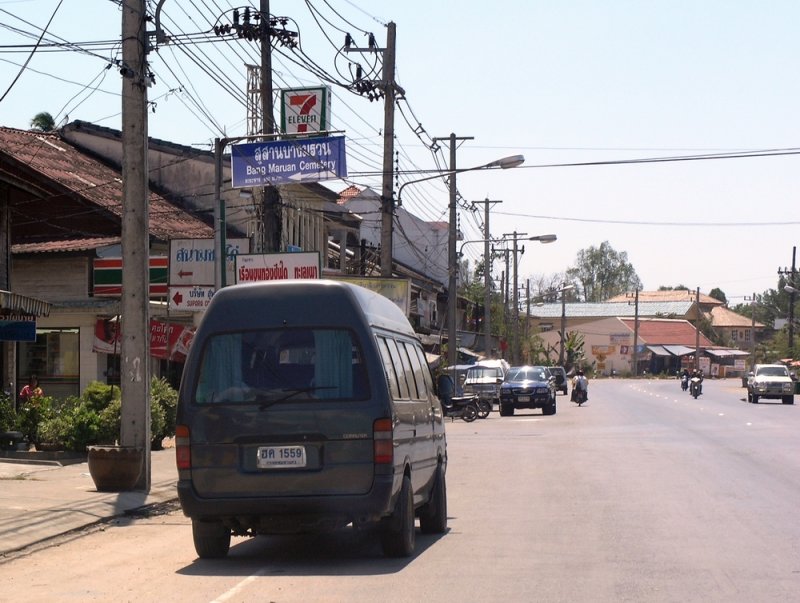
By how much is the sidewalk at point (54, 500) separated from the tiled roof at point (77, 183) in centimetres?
1193

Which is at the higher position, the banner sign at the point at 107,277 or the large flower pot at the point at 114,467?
the banner sign at the point at 107,277

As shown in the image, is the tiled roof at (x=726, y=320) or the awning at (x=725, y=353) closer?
the awning at (x=725, y=353)

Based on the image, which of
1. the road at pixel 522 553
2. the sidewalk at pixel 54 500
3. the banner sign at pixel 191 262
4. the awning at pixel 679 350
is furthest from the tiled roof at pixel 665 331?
the sidewalk at pixel 54 500

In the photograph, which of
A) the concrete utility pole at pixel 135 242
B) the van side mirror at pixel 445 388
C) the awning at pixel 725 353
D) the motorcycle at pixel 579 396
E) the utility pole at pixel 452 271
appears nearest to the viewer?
the van side mirror at pixel 445 388

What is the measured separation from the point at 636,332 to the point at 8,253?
9741 centimetres

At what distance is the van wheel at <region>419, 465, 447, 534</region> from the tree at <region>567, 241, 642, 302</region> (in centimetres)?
15757

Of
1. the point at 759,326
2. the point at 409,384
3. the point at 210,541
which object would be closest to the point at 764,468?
the point at 409,384

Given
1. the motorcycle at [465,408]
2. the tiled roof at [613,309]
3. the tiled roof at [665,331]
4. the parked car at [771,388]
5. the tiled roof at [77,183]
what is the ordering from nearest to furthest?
the tiled roof at [77,183], the motorcycle at [465,408], the parked car at [771,388], the tiled roof at [665,331], the tiled roof at [613,309]

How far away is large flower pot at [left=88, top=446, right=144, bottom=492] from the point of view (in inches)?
615

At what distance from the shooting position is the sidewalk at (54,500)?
12.1 metres

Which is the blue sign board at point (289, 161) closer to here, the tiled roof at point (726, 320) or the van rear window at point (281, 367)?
the van rear window at point (281, 367)

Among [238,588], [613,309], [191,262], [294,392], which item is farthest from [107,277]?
[613,309]

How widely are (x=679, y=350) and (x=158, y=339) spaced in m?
105

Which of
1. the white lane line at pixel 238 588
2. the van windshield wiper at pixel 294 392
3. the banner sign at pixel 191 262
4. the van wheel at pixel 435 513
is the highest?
the banner sign at pixel 191 262
